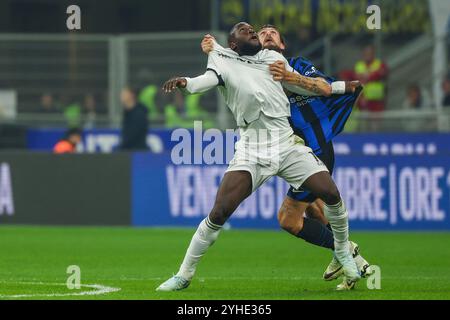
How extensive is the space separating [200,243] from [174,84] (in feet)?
4.70

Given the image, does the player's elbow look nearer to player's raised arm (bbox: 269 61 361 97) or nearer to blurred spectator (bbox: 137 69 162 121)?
player's raised arm (bbox: 269 61 361 97)

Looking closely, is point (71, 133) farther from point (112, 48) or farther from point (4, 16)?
point (4, 16)

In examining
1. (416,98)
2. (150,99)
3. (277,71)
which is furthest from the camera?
(150,99)

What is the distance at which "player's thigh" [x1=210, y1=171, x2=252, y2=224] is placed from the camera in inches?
435

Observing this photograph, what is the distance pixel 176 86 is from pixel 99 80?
14.6 meters

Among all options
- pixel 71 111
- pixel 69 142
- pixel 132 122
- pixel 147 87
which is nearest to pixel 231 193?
pixel 69 142

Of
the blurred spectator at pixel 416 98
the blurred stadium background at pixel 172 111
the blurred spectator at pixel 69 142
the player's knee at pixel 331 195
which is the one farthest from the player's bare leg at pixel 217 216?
the blurred spectator at pixel 416 98

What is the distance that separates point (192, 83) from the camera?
10.9 m

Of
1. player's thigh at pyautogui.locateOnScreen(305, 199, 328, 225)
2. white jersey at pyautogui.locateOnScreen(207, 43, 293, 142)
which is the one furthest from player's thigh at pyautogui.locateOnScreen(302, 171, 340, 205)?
player's thigh at pyautogui.locateOnScreen(305, 199, 328, 225)

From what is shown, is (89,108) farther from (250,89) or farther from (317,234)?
(250,89)

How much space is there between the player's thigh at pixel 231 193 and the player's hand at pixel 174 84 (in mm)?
925

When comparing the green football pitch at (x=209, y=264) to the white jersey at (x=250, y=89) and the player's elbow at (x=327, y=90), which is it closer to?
the white jersey at (x=250, y=89)

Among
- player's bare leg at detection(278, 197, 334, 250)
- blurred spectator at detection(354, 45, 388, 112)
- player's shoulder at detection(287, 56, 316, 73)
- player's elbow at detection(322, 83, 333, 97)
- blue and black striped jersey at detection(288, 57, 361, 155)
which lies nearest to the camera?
player's elbow at detection(322, 83, 333, 97)

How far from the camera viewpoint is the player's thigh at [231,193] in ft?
A: 36.3
